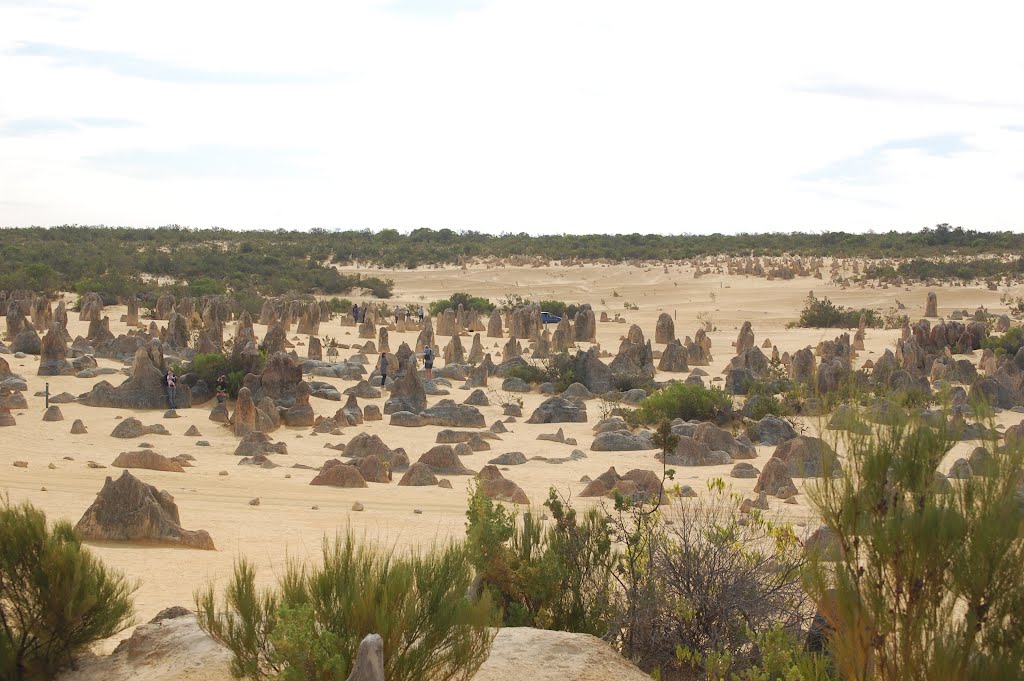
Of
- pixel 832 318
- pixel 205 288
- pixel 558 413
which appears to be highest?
pixel 205 288

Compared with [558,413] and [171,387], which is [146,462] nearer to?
[171,387]

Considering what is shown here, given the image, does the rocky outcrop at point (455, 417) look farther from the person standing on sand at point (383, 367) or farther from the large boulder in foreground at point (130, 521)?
the large boulder in foreground at point (130, 521)

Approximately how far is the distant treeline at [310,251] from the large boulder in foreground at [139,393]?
23.8m

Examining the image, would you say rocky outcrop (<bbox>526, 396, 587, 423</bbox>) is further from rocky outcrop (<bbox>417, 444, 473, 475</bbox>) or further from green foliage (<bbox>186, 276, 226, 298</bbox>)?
green foliage (<bbox>186, 276, 226, 298</bbox>)

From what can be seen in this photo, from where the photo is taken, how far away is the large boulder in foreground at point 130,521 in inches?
403

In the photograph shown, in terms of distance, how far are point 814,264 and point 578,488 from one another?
4740cm

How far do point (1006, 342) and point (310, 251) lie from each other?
49.5 metres

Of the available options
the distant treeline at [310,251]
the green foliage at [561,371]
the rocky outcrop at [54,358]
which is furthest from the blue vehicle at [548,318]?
the rocky outcrop at [54,358]

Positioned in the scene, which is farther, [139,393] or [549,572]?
[139,393]

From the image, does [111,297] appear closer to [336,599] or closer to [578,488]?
[578,488]

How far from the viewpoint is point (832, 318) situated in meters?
40.6

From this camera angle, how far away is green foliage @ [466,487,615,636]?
7426 millimetres

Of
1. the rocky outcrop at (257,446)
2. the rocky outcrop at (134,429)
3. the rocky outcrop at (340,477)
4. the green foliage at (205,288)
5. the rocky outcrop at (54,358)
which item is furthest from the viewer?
the green foliage at (205,288)

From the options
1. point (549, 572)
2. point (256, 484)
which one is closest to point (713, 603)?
point (549, 572)
